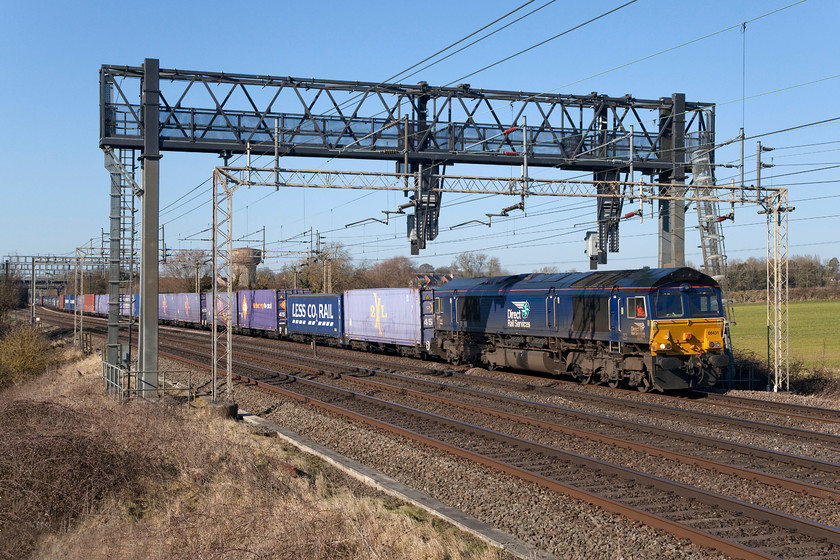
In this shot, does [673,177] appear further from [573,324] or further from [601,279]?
[573,324]

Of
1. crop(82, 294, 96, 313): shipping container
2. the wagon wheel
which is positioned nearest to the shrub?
the wagon wheel

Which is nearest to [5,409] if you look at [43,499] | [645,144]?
[43,499]

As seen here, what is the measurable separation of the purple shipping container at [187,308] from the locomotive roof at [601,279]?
35471 mm

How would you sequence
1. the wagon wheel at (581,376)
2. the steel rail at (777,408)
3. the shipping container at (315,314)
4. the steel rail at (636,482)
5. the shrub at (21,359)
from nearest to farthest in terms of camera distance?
the steel rail at (636,482) < the steel rail at (777,408) < the wagon wheel at (581,376) < the shrub at (21,359) < the shipping container at (315,314)

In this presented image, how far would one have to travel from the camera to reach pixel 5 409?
14.4 m

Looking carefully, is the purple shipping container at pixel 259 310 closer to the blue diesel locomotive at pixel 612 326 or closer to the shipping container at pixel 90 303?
the blue diesel locomotive at pixel 612 326

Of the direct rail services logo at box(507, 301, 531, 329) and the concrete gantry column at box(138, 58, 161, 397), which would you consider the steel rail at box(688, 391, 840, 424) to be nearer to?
the direct rail services logo at box(507, 301, 531, 329)

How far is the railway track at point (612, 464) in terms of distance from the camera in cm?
846

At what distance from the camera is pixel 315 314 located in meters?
41.6

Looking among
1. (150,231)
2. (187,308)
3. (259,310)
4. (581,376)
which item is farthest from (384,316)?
(187,308)

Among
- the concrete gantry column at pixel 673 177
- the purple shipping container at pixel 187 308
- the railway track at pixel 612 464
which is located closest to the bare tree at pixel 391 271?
the purple shipping container at pixel 187 308

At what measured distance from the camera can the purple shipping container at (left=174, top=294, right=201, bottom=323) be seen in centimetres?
5825

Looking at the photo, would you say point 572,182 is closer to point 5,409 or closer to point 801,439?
point 801,439

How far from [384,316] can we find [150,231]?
48.4 feet
